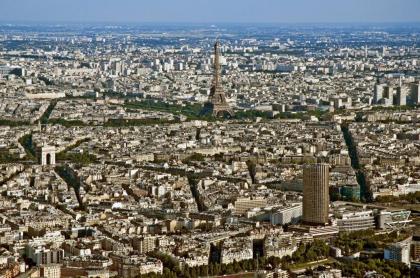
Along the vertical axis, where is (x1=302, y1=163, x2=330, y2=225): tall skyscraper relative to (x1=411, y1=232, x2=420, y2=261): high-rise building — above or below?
above

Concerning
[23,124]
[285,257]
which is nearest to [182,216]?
[285,257]

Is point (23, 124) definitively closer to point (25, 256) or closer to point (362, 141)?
point (362, 141)

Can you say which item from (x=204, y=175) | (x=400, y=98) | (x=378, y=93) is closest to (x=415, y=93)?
(x=400, y=98)

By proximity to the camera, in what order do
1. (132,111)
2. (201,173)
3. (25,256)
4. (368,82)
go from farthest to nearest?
(368,82)
(132,111)
(201,173)
(25,256)

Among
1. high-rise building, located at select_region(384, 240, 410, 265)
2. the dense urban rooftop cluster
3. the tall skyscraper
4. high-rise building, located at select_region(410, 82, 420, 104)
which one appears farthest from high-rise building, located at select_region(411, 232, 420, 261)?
high-rise building, located at select_region(410, 82, 420, 104)

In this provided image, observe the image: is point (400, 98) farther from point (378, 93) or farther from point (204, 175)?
point (204, 175)

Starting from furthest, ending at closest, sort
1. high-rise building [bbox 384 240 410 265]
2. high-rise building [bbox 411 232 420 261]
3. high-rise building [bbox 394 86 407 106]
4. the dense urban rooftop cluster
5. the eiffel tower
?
high-rise building [bbox 394 86 407 106] → the eiffel tower → high-rise building [bbox 411 232 420 261] → the dense urban rooftop cluster → high-rise building [bbox 384 240 410 265]

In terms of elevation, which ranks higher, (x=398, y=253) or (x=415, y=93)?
(x=398, y=253)

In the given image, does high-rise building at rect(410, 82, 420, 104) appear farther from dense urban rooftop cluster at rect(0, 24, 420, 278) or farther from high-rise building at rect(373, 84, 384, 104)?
high-rise building at rect(373, 84, 384, 104)
